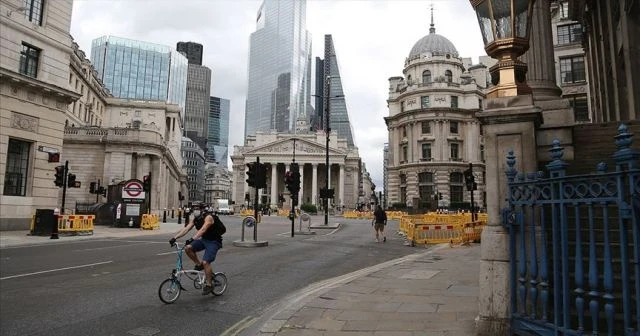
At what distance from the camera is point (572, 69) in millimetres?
40531

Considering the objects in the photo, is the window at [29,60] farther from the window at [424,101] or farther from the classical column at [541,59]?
the window at [424,101]

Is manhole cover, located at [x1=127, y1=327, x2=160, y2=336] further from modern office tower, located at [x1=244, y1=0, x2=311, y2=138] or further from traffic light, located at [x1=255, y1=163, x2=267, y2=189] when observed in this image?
modern office tower, located at [x1=244, y1=0, x2=311, y2=138]

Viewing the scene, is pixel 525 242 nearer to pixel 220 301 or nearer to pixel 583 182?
pixel 583 182

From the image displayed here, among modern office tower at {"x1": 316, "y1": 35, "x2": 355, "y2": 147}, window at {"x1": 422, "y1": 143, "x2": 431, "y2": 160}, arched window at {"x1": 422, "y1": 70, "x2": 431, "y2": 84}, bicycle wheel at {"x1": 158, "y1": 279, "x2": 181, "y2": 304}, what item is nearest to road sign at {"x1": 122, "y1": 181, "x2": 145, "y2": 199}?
bicycle wheel at {"x1": 158, "y1": 279, "x2": 181, "y2": 304}

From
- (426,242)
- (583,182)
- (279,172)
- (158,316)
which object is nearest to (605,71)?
(426,242)

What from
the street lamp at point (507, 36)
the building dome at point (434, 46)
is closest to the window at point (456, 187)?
the building dome at point (434, 46)

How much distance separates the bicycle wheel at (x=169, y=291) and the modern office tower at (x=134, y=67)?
4821 inches

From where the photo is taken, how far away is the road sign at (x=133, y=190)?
28906 millimetres

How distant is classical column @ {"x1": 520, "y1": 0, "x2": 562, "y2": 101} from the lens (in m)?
7.66

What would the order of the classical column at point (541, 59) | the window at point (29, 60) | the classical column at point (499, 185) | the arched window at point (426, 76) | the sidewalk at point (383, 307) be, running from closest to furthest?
1. the classical column at point (499, 185)
2. the sidewalk at point (383, 307)
3. the classical column at point (541, 59)
4. the window at point (29, 60)
5. the arched window at point (426, 76)

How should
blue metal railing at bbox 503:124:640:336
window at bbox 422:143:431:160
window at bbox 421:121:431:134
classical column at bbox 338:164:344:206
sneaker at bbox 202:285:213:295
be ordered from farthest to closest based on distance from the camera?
classical column at bbox 338:164:344:206
window at bbox 421:121:431:134
window at bbox 422:143:431:160
sneaker at bbox 202:285:213:295
blue metal railing at bbox 503:124:640:336

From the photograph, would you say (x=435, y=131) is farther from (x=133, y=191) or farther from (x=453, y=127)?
(x=133, y=191)

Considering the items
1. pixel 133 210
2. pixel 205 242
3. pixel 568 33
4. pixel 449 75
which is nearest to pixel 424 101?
pixel 449 75

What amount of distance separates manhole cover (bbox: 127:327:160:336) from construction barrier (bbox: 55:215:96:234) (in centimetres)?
1909
